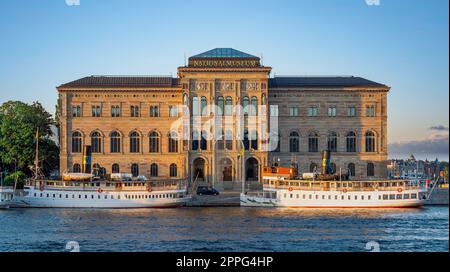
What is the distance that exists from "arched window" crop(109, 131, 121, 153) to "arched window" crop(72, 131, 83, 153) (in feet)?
12.4

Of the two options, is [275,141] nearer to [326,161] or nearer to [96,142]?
[326,161]

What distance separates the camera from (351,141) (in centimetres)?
8612

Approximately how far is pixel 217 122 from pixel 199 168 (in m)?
6.23

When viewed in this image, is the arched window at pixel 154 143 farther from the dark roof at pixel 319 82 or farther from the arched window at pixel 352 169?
the arched window at pixel 352 169

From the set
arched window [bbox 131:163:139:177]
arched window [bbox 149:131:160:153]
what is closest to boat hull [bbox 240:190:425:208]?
arched window [bbox 149:131:160:153]

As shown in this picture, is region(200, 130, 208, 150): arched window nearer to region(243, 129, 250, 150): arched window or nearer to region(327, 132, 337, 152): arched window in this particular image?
region(243, 129, 250, 150): arched window

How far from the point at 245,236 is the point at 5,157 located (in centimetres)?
5076

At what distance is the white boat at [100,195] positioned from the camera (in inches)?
2719

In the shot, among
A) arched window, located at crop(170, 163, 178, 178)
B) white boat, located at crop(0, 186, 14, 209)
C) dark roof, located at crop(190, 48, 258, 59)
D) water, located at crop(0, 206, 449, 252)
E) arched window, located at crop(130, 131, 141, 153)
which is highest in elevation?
dark roof, located at crop(190, 48, 258, 59)

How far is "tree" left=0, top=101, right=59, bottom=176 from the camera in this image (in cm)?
8456

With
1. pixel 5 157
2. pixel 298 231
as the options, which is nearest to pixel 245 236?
pixel 298 231

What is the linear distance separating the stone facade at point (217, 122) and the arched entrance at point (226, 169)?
0.12 meters

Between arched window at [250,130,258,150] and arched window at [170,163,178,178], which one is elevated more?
arched window at [250,130,258,150]

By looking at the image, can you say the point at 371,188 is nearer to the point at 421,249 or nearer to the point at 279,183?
the point at 279,183
